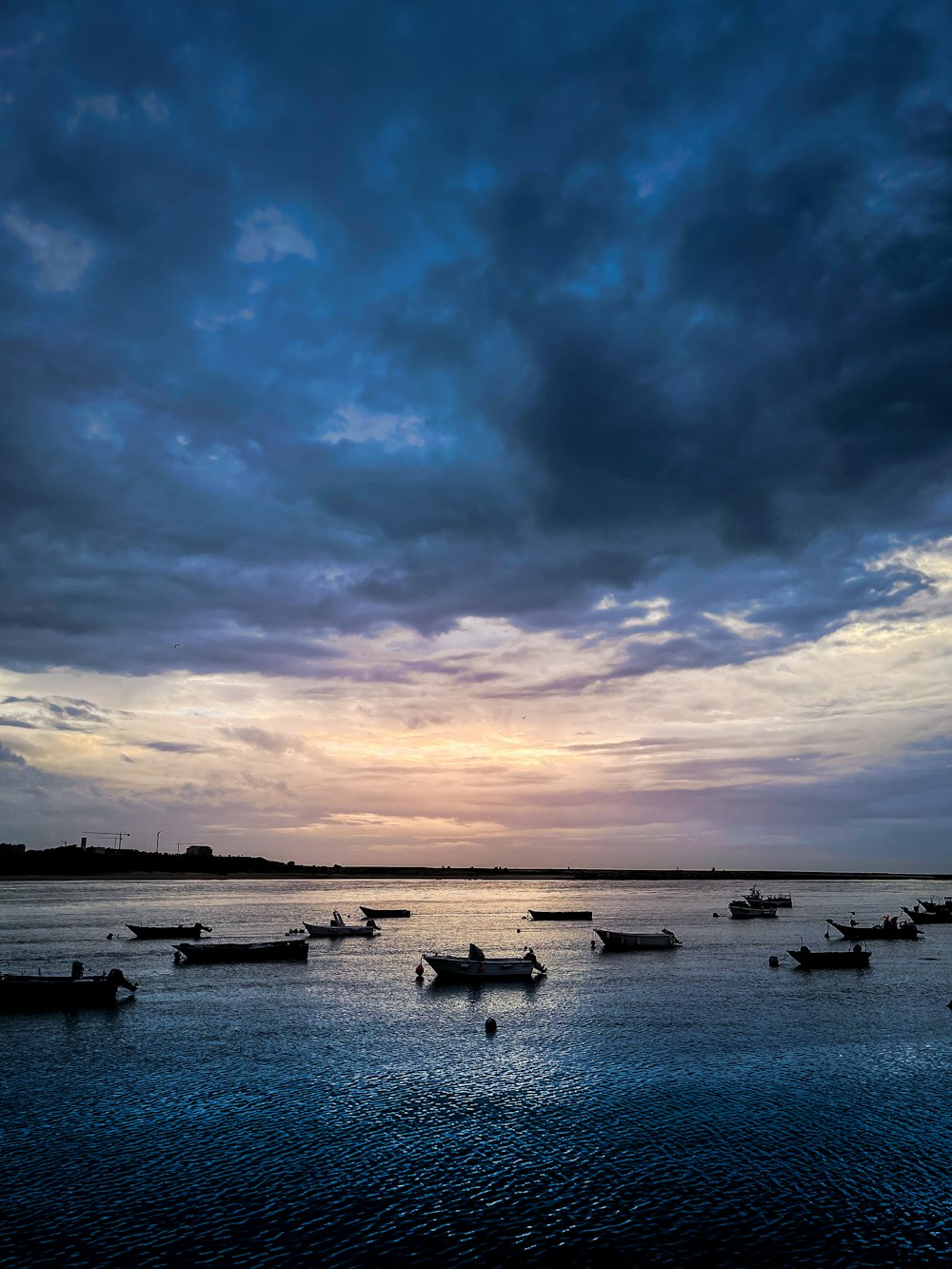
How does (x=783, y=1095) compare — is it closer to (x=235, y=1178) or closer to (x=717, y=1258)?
(x=717, y=1258)

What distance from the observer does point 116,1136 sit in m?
32.0

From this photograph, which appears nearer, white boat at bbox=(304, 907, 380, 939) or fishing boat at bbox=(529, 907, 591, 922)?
white boat at bbox=(304, 907, 380, 939)

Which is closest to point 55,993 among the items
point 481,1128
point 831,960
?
point 481,1128

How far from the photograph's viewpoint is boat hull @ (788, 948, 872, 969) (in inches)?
3206

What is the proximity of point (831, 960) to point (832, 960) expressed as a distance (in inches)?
5.5

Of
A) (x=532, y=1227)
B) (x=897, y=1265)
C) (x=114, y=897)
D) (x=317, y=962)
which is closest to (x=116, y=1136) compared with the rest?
(x=532, y=1227)

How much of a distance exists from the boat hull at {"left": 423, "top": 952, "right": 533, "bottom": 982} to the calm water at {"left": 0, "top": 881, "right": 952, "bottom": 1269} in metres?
4.54

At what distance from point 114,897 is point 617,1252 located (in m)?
204

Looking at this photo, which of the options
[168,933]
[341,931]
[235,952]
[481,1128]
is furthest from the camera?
[341,931]

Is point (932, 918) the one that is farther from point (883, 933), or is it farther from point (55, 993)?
point (55, 993)

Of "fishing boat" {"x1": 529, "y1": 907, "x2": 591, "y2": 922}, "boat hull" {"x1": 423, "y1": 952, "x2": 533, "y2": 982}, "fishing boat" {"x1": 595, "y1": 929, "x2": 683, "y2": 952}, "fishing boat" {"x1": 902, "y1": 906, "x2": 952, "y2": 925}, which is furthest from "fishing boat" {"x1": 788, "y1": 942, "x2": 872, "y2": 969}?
"fishing boat" {"x1": 902, "y1": 906, "x2": 952, "y2": 925}

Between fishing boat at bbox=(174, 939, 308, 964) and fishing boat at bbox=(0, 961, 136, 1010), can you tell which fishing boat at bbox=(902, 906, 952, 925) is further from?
fishing boat at bbox=(0, 961, 136, 1010)

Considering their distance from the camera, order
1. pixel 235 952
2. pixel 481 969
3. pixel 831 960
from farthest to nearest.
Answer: pixel 235 952
pixel 831 960
pixel 481 969

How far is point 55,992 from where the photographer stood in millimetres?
58531
